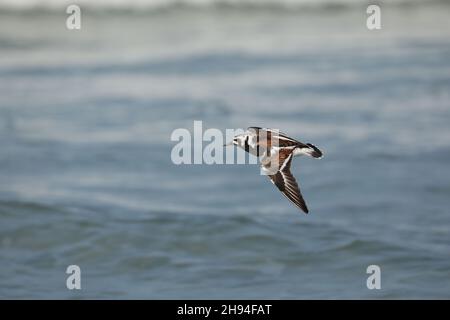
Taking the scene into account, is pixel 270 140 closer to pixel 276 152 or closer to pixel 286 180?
pixel 276 152

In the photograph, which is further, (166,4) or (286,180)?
(166,4)

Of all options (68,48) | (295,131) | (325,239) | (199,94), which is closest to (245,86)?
(199,94)

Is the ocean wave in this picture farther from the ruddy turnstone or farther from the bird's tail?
the bird's tail

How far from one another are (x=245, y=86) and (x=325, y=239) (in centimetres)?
560

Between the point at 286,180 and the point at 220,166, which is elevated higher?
the point at 220,166

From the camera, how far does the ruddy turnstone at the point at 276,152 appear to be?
9008 mm

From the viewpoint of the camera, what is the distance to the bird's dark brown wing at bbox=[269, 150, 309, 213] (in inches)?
351

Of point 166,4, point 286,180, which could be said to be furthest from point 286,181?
point 166,4

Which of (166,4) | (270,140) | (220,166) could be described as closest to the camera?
(270,140)

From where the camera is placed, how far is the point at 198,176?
15781 mm

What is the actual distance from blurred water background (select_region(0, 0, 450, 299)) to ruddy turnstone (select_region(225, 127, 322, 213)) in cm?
297

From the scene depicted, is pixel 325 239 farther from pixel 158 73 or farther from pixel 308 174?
pixel 158 73

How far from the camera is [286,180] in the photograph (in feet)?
29.7

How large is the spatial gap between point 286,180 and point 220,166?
6.91m
